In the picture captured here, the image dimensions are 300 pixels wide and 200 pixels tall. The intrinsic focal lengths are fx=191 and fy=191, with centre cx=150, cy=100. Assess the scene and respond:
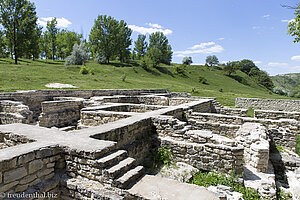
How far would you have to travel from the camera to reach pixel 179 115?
823 cm

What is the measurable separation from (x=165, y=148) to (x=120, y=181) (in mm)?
2760

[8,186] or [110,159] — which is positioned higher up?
[110,159]

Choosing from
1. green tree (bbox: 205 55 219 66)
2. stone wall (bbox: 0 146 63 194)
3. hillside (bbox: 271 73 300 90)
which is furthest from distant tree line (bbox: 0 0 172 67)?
hillside (bbox: 271 73 300 90)

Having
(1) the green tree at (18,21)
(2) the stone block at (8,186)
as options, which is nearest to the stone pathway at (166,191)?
(2) the stone block at (8,186)

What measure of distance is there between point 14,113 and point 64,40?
1868 inches

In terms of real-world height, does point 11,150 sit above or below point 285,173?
above

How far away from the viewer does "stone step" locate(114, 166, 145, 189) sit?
308 centimetres

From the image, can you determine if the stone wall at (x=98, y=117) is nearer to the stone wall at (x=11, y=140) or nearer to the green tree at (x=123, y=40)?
the stone wall at (x=11, y=140)

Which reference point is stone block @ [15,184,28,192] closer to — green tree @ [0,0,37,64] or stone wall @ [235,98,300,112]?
stone wall @ [235,98,300,112]

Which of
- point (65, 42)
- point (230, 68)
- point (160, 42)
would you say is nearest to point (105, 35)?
point (65, 42)

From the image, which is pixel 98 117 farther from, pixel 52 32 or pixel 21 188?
pixel 52 32

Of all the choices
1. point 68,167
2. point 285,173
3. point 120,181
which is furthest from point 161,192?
point 285,173

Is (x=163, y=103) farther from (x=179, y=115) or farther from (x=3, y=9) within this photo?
(x=3, y=9)

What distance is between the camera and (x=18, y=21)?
1097 inches
